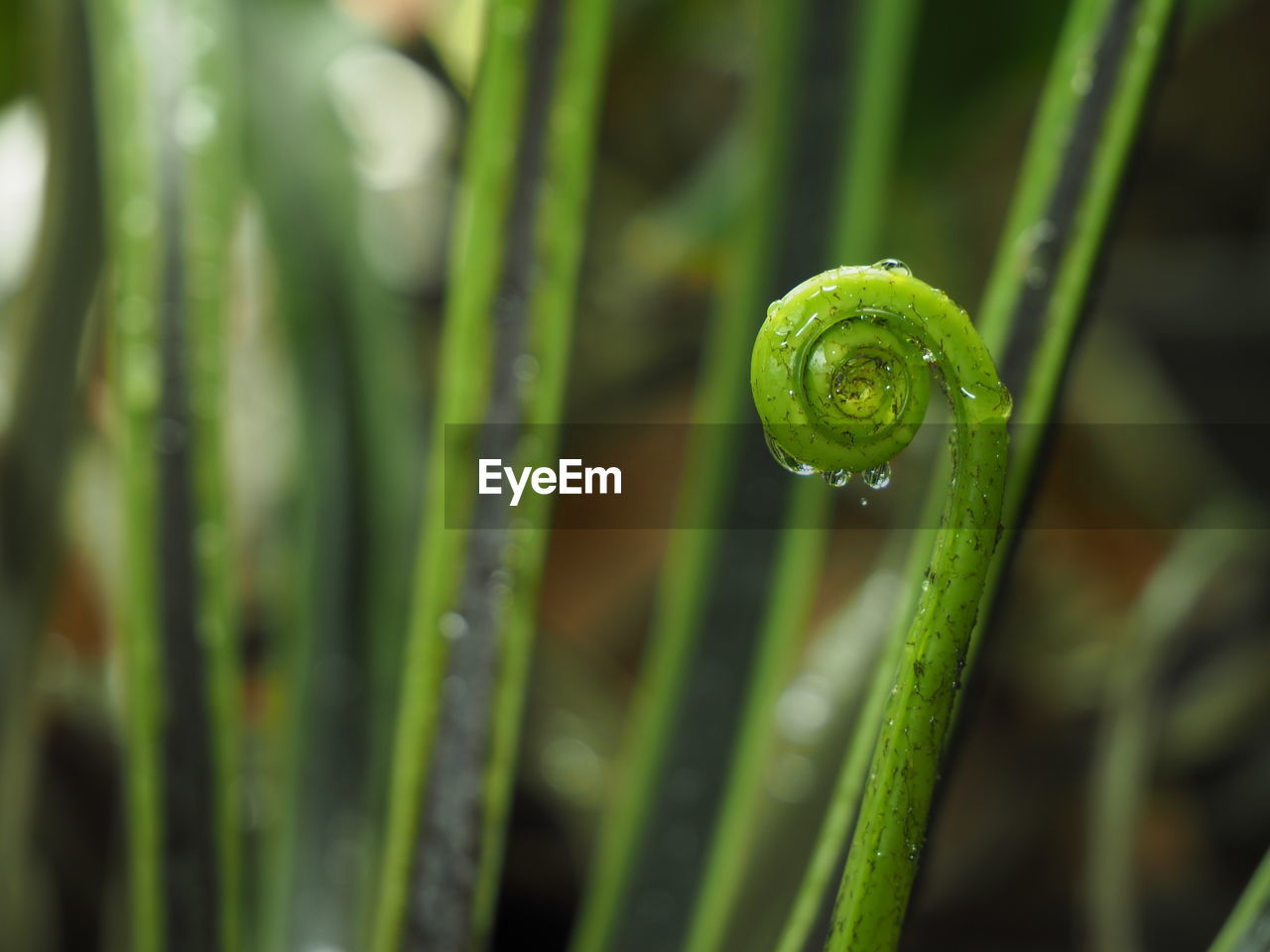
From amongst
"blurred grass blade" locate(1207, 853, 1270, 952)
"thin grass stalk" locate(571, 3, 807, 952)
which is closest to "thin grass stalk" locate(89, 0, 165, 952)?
"thin grass stalk" locate(571, 3, 807, 952)

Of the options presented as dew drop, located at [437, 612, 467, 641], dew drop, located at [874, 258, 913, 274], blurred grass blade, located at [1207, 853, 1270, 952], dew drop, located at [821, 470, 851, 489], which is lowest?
blurred grass blade, located at [1207, 853, 1270, 952]

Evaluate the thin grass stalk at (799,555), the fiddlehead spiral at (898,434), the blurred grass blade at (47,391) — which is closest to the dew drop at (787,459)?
the fiddlehead spiral at (898,434)

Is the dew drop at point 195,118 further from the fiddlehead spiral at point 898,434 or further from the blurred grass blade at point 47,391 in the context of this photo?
the fiddlehead spiral at point 898,434

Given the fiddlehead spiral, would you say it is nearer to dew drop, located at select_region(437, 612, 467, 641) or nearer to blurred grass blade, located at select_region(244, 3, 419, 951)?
dew drop, located at select_region(437, 612, 467, 641)

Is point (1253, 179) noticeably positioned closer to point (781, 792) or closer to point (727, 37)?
point (727, 37)

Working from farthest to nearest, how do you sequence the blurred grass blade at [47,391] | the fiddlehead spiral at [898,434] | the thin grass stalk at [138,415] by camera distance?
1. the blurred grass blade at [47,391]
2. the thin grass stalk at [138,415]
3. the fiddlehead spiral at [898,434]

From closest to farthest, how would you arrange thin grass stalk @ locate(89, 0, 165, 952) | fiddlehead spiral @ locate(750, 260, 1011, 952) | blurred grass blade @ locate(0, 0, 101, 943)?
fiddlehead spiral @ locate(750, 260, 1011, 952) < thin grass stalk @ locate(89, 0, 165, 952) < blurred grass blade @ locate(0, 0, 101, 943)

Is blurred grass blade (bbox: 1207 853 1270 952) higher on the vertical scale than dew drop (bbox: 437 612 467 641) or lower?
lower
